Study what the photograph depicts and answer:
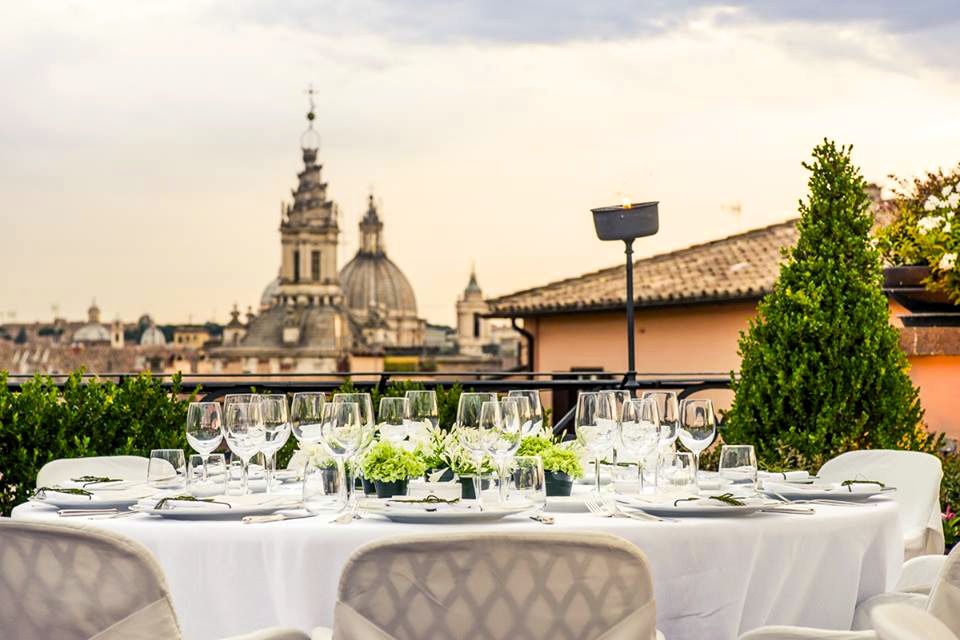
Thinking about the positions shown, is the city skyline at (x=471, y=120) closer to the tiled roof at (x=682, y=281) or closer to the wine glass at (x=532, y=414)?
the tiled roof at (x=682, y=281)

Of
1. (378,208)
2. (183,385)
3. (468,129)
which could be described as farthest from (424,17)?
(378,208)

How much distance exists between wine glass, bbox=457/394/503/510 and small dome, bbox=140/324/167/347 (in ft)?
287

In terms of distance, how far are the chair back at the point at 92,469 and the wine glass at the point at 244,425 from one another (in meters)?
1.09

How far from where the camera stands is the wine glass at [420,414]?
11.3 feet

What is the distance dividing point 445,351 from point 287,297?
677 inches

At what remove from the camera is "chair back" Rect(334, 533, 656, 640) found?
A: 2.23m

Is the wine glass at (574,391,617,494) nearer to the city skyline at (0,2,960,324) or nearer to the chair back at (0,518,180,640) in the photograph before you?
the chair back at (0,518,180,640)

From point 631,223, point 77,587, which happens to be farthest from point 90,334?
→ point 77,587

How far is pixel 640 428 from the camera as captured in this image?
3.12 m

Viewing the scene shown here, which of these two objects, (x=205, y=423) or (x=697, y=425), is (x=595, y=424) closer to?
(x=697, y=425)

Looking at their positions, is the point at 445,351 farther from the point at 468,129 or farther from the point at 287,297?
the point at 468,129

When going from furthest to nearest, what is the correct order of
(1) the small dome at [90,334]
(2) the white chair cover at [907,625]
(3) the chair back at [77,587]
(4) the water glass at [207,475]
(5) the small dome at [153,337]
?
(5) the small dome at [153,337] < (1) the small dome at [90,334] < (4) the water glass at [207,475] < (3) the chair back at [77,587] < (2) the white chair cover at [907,625]

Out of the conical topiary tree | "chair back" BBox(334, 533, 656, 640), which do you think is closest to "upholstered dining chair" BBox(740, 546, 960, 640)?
"chair back" BBox(334, 533, 656, 640)

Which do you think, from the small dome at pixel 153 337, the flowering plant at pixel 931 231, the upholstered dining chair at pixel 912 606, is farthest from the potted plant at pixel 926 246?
the small dome at pixel 153 337
